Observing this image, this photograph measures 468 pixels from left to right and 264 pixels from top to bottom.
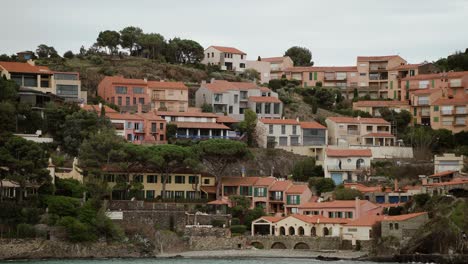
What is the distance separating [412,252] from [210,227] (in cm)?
1489

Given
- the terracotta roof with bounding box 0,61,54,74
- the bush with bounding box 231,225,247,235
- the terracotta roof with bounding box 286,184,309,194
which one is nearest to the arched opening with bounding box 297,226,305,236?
the bush with bounding box 231,225,247,235

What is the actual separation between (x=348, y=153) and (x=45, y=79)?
24427 millimetres

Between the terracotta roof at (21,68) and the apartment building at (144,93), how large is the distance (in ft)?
19.8

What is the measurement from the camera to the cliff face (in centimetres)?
7419

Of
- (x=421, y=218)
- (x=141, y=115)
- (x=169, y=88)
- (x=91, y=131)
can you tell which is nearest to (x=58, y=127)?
(x=91, y=131)

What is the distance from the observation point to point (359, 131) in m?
100

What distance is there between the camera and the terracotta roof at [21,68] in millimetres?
93812

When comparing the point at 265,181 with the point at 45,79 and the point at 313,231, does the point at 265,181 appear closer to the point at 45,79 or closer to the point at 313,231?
the point at 313,231

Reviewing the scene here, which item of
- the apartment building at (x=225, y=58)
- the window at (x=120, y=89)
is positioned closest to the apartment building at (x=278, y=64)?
the apartment building at (x=225, y=58)

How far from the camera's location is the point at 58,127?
8731 cm

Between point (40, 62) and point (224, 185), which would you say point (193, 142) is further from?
point (40, 62)

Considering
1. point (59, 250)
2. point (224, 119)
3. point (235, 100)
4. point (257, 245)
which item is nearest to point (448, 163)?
point (257, 245)

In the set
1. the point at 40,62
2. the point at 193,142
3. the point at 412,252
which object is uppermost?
the point at 40,62

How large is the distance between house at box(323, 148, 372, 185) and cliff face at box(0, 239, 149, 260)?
1990 centimetres
